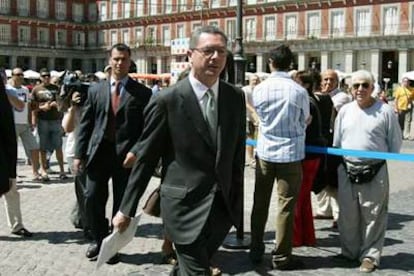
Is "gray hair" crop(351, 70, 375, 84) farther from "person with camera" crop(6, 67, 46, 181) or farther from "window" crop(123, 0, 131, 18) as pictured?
"window" crop(123, 0, 131, 18)

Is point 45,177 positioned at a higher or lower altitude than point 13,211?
lower

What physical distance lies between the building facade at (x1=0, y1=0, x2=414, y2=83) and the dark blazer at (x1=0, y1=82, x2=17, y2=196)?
3979 cm

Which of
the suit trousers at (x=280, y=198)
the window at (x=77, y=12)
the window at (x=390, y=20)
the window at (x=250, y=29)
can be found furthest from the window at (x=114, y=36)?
the suit trousers at (x=280, y=198)

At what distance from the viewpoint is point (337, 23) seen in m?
53.8

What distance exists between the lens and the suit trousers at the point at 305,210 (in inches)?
243

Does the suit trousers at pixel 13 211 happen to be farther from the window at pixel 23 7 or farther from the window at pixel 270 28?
the window at pixel 23 7

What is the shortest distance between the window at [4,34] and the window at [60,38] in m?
7.08

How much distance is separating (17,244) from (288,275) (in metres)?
2.83

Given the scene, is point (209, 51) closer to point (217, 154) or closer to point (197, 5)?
point (217, 154)

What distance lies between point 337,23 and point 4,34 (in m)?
38.4

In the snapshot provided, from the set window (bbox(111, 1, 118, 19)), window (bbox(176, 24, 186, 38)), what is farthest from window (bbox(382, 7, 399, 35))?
window (bbox(111, 1, 118, 19))

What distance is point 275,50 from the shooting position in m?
5.66

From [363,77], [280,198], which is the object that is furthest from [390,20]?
[280,198]

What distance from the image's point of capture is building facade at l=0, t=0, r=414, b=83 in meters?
50.7
